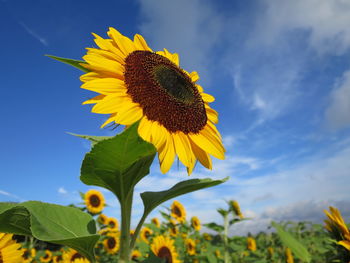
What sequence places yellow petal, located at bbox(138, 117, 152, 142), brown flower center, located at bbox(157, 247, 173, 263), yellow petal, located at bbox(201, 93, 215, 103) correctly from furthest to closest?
1. brown flower center, located at bbox(157, 247, 173, 263)
2. yellow petal, located at bbox(201, 93, 215, 103)
3. yellow petal, located at bbox(138, 117, 152, 142)

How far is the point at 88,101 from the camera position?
6.09ft

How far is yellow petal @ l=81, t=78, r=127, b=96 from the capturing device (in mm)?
1856

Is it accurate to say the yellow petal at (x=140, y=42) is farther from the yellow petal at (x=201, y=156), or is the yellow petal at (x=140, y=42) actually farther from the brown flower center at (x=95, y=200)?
the brown flower center at (x=95, y=200)

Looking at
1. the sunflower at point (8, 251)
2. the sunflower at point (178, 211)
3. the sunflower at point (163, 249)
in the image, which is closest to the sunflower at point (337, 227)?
the sunflower at point (8, 251)

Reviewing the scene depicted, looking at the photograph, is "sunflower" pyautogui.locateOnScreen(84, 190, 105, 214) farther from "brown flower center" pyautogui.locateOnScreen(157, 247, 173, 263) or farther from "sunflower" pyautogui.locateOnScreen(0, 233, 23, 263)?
"sunflower" pyautogui.locateOnScreen(0, 233, 23, 263)

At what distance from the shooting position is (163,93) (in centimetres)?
205

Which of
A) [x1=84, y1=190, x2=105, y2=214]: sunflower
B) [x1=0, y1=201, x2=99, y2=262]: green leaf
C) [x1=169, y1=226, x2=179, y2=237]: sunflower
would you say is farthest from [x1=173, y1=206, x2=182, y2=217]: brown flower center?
[x1=0, y1=201, x2=99, y2=262]: green leaf

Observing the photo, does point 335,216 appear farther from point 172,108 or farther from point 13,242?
point 13,242

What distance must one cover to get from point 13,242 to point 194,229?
9.29m

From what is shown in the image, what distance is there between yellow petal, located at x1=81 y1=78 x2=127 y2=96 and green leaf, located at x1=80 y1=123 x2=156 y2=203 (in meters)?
0.48

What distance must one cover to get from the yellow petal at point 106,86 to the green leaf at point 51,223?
0.71 metres

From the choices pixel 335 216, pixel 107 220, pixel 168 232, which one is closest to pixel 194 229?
pixel 168 232

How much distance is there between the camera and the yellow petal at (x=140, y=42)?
8.19 feet

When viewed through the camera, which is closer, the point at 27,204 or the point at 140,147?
the point at 140,147
